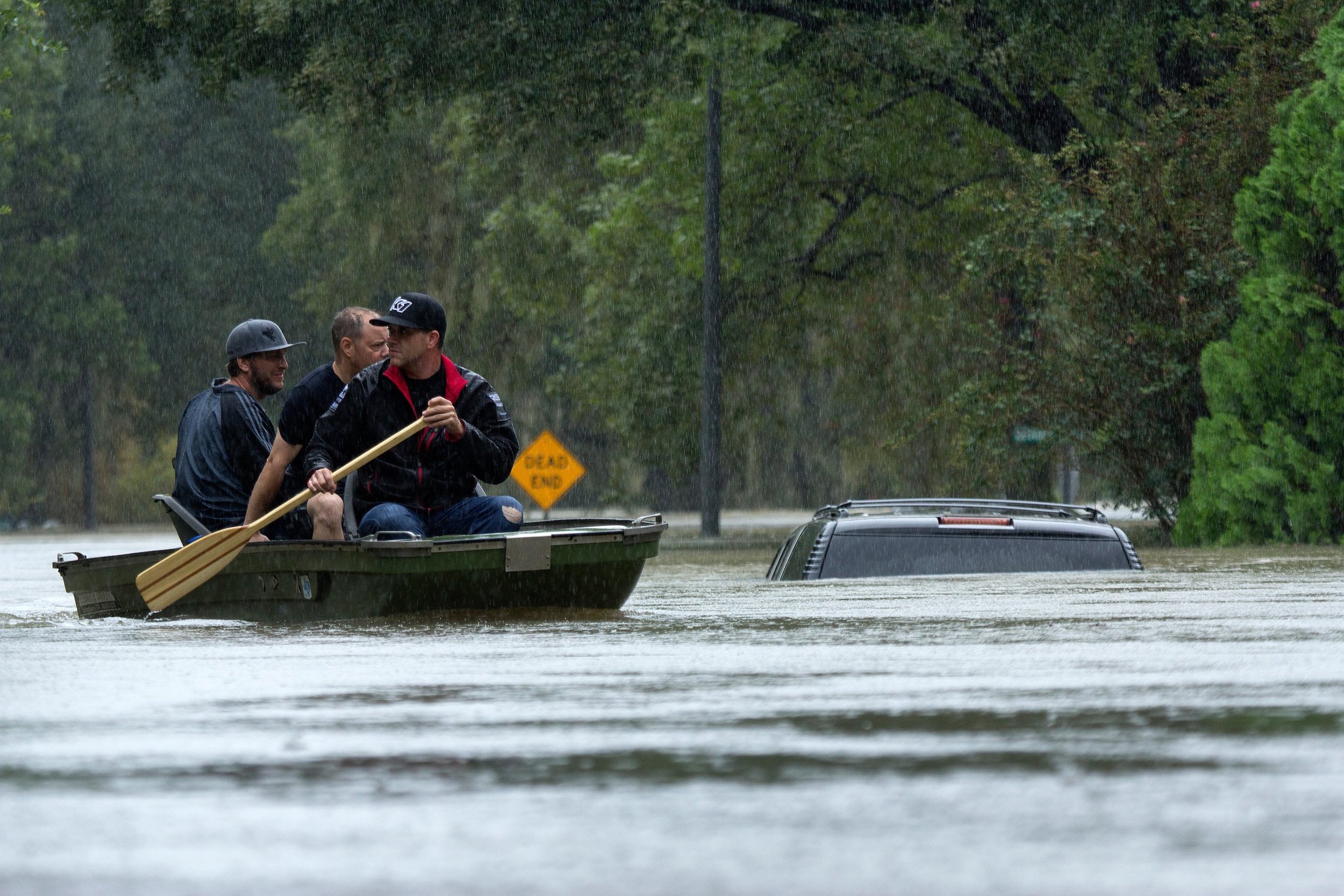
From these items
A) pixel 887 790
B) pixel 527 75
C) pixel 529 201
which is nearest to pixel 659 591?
pixel 887 790

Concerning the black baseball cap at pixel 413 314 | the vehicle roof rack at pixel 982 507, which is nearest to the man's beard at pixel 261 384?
the black baseball cap at pixel 413 314

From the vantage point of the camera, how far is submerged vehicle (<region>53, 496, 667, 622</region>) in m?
11.1

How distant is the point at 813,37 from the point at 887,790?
81.8 feet

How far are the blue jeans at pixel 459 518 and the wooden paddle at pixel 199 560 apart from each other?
0.26m

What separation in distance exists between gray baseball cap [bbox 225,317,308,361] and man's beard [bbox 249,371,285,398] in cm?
14

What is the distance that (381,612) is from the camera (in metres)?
11.5

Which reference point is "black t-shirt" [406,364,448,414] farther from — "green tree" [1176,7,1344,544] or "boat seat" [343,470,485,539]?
"green tree" [1176,7,1344,544]

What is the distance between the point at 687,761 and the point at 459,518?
20.2ft

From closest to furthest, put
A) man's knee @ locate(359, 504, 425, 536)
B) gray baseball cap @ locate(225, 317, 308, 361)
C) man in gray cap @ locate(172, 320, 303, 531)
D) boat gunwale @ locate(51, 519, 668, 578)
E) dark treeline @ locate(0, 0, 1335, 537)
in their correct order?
boat gunwale @ locate(51, 519, 668, 578) < man's knee @ locate(359, 504, 425, 536) < man in gray cap @ locate(172, 320, 303, 531) < gray baseball cap @ locate(225, 317, 308, 361) < dark treeline @ locate(0, 0, 1335, 537)

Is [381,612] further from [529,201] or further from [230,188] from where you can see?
[230,188]

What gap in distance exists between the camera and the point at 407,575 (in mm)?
11172

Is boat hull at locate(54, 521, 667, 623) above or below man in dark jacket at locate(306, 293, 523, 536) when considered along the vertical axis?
below

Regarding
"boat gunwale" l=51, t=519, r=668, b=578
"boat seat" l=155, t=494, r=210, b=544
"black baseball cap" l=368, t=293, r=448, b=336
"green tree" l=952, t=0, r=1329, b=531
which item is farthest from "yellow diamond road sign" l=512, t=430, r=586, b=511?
"black baseball cap" l=368, t=293, r=448, b=336

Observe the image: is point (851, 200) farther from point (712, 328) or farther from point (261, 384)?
point (261, 384)
